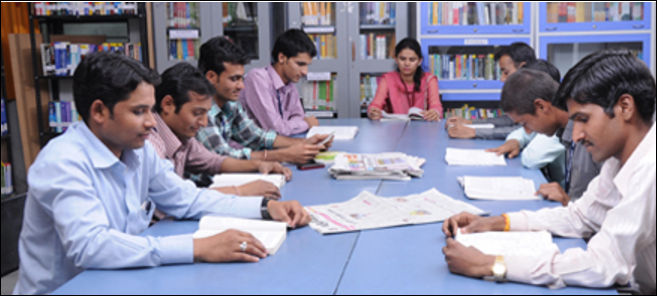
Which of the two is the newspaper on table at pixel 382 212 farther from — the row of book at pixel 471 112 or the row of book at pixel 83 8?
the row of book at pixel 83 8

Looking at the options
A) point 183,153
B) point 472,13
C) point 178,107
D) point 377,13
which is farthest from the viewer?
point 377,13

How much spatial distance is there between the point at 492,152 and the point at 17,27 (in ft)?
13.1

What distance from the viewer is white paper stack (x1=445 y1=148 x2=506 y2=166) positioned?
9.73 feet

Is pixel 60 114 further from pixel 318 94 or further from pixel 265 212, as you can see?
pixel 265 212

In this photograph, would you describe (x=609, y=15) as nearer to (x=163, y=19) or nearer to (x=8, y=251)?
(x=163, y=19)

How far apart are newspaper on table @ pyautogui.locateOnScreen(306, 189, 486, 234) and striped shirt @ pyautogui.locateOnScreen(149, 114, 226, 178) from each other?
29.5 inches

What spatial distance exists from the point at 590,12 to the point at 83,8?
14.0 feet

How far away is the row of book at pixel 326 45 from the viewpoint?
17.9ft

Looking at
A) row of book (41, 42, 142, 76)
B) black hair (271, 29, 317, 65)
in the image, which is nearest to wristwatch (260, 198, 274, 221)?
black hair (271, 29, 317, 65)

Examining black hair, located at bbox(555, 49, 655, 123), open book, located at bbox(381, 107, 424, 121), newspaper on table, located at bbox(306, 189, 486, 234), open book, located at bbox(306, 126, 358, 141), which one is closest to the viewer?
black hair, located at bbox(555, 49, 655, 123)

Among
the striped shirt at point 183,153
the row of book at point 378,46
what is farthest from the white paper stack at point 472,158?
the row of book at point 378,46

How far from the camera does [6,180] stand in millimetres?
4457

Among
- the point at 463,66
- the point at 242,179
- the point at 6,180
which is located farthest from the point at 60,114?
the point at 463,66

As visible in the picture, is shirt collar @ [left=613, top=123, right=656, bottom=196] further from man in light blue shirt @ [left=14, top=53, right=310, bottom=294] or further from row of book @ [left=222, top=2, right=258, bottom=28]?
row of book @ [left=222, top=2, right=258, bottom=28]
